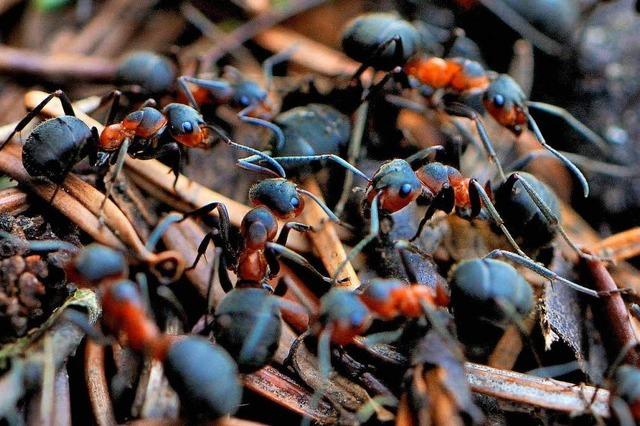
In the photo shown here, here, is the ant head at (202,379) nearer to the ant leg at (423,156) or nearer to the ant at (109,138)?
the ant at (109,138)

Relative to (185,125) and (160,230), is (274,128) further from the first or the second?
(160,230)

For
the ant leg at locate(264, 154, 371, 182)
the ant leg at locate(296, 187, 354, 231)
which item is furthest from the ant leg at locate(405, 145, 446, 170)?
the ant leg at locate(296, 187, 354, 231)

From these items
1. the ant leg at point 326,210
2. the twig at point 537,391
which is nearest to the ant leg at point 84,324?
the ant leg at point 326,210

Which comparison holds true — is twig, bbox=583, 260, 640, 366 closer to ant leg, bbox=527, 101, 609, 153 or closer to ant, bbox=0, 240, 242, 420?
ant leg, bbox=527, 101, 609, 153

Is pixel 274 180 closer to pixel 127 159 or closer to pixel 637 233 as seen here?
pixel 127 159

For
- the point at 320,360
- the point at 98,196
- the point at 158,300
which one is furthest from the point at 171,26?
the point at 320,360

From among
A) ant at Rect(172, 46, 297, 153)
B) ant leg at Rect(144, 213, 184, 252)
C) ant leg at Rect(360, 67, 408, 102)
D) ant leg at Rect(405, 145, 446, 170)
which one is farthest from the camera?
ant at Rect(172, 46, 297, 153)

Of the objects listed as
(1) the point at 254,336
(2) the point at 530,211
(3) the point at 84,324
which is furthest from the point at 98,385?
(2) the point at 530,211
